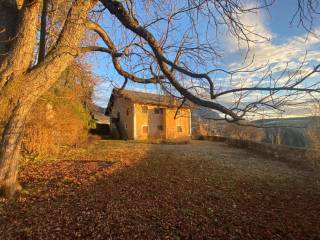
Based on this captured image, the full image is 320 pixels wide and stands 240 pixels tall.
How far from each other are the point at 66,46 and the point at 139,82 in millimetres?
1835

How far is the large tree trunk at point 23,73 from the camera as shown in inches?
157

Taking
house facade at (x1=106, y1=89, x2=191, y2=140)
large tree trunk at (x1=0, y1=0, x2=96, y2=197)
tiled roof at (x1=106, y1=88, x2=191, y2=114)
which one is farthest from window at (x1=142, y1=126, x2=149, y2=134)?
large tree trunk at (x1=0, y1=0, x2=96, y2=197)

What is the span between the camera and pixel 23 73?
13.5ft

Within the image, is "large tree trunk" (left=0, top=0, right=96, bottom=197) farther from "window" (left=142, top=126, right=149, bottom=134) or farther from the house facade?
"window" (left=142, top=126, right=149, bottom=134)

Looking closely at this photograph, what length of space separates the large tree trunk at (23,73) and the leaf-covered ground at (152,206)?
921 millimetres

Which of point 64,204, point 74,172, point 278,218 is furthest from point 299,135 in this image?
point 64,204

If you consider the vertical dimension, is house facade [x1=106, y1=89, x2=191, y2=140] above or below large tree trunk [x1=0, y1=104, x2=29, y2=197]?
above

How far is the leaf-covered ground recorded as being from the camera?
144 inches

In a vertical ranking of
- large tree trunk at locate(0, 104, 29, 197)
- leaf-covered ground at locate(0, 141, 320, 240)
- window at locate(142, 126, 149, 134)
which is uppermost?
window at locate(142, 126, 149, 134)

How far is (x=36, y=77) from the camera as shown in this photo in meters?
4.16

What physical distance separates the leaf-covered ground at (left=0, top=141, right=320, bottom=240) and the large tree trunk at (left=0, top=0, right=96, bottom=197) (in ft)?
3.02

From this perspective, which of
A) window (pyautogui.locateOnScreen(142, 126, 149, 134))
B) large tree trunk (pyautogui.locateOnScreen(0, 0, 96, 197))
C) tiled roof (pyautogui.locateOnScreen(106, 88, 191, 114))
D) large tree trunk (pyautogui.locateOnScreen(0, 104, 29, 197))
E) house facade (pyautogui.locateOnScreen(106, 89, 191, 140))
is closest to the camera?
Result: large tree trunk (pyautogui.locateOnScreen(0, 0, 96, 197))

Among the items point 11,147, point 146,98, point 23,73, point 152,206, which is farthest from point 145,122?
point 23,73

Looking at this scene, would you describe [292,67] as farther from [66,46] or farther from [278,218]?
[66,46]
